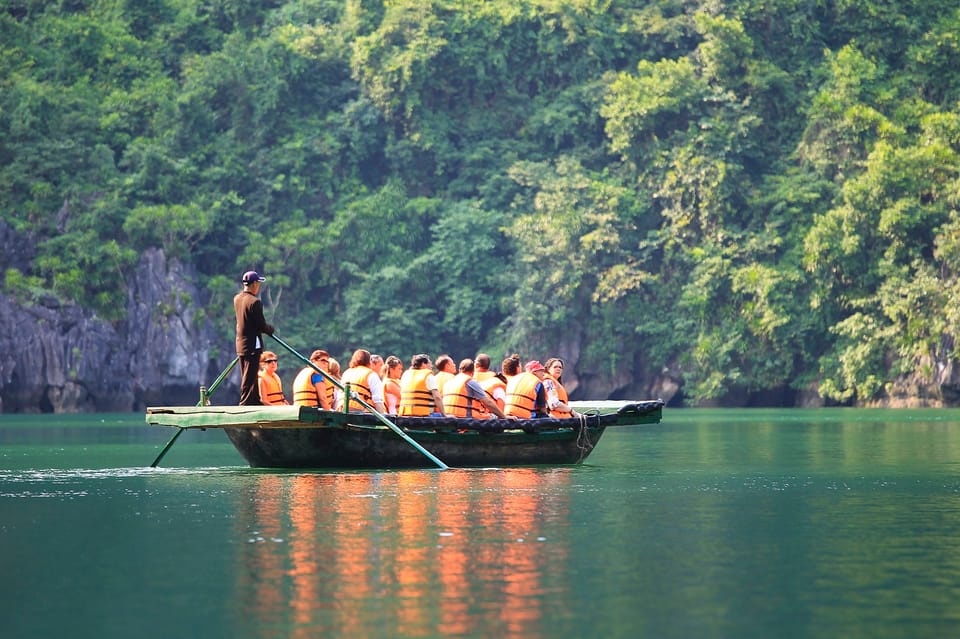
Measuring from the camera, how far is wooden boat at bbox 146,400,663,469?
850 inches

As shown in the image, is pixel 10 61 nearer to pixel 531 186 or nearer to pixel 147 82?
pixel 147 82

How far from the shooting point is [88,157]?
63219 millimetres

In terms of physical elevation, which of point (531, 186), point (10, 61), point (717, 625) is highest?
A: point (10, 61)

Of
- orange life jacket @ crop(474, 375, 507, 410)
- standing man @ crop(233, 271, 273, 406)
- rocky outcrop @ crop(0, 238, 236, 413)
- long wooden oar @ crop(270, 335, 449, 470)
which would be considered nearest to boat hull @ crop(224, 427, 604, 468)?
long wooden oar @ crop(270, 335, 449, 470)

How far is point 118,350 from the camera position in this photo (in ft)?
197

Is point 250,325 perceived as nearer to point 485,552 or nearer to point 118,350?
point 485,552

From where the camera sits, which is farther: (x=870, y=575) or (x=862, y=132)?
(x=862, y=132)

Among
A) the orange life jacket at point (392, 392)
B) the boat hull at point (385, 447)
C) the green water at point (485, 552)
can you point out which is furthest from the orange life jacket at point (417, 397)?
the green water at point (485, 552)

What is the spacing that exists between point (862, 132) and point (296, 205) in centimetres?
2268

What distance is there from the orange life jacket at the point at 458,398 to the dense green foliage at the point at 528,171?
1458 inches

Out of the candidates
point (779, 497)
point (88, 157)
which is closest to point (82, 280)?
point (88, 157)

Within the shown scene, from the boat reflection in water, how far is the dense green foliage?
43.2 metres

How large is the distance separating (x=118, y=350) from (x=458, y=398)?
37884mm

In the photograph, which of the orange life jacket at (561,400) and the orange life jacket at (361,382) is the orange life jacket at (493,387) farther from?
the orange life jacket at (361,382)
